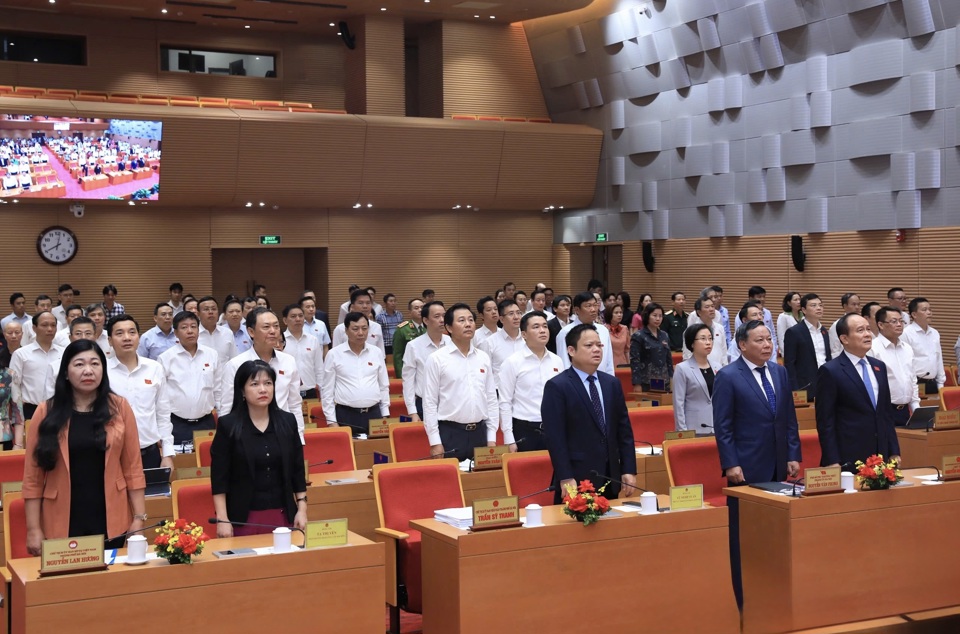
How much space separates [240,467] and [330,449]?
2.21 m

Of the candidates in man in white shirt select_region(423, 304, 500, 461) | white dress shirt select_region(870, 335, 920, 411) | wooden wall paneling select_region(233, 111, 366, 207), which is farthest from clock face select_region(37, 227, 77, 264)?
white dress shirt select_region(870, 335, 920, 411)

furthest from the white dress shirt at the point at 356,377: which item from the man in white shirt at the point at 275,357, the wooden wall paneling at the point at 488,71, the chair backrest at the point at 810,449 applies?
the wooden wall paneling at the point at 488,71

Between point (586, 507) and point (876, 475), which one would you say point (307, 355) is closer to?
point (586, 507)

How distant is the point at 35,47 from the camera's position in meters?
18.1

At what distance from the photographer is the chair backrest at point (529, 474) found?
213 inches

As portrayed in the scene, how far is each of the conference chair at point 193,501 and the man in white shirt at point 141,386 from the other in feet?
2.85

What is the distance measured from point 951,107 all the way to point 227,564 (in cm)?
1229

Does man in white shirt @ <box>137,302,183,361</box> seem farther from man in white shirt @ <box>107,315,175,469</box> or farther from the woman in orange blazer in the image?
the woman in orange blazer

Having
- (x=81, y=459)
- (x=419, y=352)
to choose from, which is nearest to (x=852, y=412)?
(x=419, y=352)

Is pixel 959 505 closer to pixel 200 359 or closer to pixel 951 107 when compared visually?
pixel 200 359

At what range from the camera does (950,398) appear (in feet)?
27.8

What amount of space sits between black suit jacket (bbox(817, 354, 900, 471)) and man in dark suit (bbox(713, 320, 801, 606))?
0.33 meters

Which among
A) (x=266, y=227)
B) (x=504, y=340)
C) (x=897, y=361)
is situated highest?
(x=266, y=227)

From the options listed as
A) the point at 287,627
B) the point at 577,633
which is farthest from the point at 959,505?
the point at 287,627
